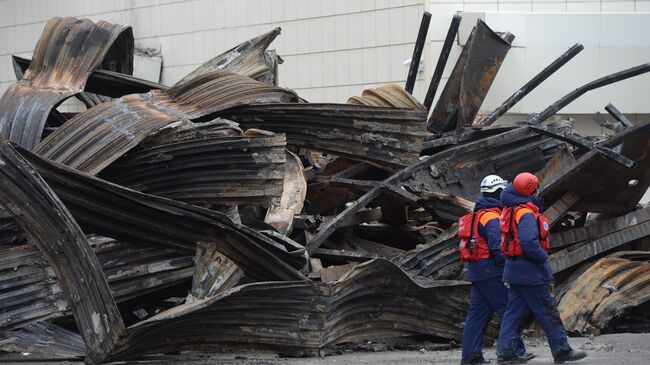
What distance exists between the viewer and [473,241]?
750cm

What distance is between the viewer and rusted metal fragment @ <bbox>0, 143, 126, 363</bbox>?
6852 mm

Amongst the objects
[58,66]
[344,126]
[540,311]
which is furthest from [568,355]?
[58,66]

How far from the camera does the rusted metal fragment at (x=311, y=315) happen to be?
720 cm

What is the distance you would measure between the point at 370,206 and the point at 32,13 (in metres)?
14.9

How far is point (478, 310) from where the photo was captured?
24.9 ft

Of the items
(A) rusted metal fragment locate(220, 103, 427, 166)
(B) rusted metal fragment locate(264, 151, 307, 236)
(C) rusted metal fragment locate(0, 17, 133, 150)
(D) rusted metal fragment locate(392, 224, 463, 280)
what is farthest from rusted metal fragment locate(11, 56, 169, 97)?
(D) rusted metal fragment locate(392, 224, 463, 280)

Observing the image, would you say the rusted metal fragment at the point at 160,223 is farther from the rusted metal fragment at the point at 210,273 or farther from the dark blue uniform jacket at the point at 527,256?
the dark blue uniform jacket at the point at 527,256

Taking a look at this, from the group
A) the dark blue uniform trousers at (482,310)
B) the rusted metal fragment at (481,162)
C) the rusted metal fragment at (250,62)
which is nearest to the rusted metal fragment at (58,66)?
the rusted metal fragment at (250,62)

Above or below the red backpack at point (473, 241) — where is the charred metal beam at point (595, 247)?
below

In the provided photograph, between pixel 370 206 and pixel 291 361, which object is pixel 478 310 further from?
pixel 370 206

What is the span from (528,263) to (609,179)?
341 centimetres

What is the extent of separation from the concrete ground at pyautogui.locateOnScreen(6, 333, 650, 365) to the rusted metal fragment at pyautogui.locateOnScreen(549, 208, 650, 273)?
4.22 ft

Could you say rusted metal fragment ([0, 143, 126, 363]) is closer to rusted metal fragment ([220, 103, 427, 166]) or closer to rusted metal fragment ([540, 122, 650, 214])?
rusted metal fragment ([220, 103, 427, 166])

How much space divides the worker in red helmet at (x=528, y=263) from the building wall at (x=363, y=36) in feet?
30.2
